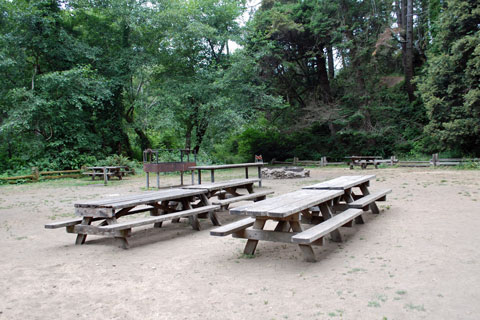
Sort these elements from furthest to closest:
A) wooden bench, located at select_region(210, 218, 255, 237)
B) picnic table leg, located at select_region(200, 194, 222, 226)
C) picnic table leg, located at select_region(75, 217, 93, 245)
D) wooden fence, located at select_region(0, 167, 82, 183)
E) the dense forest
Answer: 1. the dense forest
2. wooden fence, located at select_region(0, 167, 82, 183)
3. picnic table leg, located at select_region(200, 194, 222, 226)
4. picnic table leg, located at select_region(75, 217, 93, 245)
5. wooden bench, located at select_region(210, 218, 255, 237)

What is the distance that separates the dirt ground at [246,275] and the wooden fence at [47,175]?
11.2 meters

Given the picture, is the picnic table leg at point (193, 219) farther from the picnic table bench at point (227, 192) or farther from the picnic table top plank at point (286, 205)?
the picnic table top plank at point (286, 205)

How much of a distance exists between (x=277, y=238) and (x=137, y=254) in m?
1.90

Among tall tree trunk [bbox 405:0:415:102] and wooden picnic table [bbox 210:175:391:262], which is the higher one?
tall tree trunk [bbox 405:0:415:102]

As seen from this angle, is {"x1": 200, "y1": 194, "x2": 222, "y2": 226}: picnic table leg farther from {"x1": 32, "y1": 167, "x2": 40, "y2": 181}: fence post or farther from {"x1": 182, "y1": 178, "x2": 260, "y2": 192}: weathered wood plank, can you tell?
{"x1": 32, "y1": 167, "x2": 40, "y2": 181}: fence post

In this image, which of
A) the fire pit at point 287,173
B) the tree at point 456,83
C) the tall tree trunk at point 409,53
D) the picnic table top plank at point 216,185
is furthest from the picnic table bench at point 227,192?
the tall tree trunk at point 409,53

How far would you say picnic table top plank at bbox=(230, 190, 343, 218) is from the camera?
370 centimetres

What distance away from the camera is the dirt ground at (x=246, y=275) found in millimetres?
2744

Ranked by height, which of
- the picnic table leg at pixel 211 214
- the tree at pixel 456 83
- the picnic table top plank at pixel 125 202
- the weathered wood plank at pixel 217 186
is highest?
the tree at pixel 456 83

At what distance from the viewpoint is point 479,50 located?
14875mm

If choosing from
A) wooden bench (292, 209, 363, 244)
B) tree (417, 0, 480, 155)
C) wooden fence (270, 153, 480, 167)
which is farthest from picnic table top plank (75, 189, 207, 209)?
tree (417, 0, 480, 155)

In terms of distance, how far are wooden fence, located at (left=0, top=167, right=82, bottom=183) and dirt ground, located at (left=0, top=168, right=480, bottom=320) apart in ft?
36.8

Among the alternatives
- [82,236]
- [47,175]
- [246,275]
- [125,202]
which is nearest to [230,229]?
[246,275]

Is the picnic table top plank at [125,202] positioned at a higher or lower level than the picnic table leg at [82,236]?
higher
